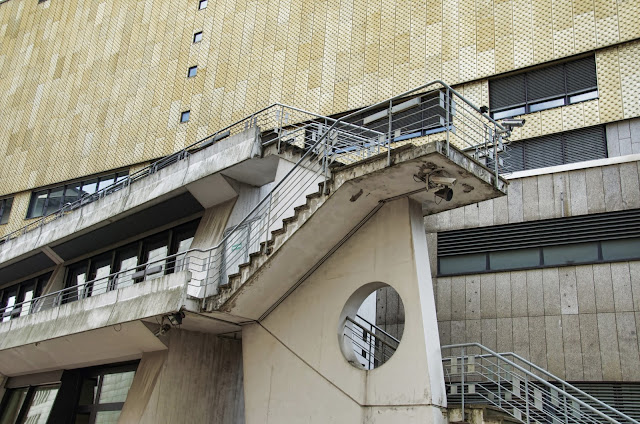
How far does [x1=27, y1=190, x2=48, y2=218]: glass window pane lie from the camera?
27578 millimetres

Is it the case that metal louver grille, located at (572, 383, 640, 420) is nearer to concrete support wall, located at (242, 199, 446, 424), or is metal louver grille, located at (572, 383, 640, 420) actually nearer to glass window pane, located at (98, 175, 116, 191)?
concrete support wall, located at (242, 199, 446, 424)

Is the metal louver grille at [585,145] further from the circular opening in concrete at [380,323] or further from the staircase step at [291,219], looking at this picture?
the staircase step at [291,219]

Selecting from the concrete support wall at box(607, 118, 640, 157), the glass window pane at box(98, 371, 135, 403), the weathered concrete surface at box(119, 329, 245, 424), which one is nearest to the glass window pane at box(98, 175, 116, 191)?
the glass window pane at box(98, 371, 135, 403)

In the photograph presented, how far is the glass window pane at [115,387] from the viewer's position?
61.3 ft

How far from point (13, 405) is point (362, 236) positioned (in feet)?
53.8

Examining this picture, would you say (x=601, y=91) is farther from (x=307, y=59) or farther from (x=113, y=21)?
(x=113, y=21)

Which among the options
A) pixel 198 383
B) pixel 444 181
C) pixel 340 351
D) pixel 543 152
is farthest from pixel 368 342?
pixel 543 152

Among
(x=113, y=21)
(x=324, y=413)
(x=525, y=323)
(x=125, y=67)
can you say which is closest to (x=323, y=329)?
(x=324, y=413)

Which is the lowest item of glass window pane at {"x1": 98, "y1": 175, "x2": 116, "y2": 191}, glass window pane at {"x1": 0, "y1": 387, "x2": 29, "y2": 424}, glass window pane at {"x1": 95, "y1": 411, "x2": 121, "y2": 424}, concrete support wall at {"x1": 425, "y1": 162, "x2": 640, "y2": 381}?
glass window pane at {"x1": 95, "y1": 411, "x2": 121, "y2": 424}

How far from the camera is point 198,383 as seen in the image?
15930 mm

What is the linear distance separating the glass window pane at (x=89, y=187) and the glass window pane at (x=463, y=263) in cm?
1552

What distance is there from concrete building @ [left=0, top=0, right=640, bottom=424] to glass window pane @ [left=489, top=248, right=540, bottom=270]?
0.05m

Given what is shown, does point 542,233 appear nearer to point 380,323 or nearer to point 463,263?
point 463,263

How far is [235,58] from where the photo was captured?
2312 cm
